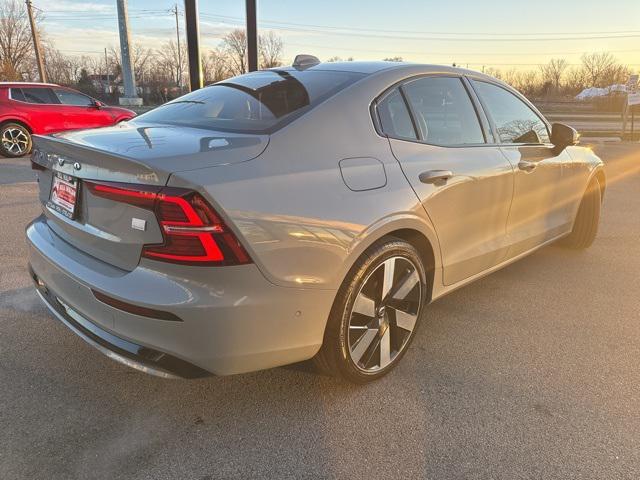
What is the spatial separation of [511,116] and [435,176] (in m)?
1.35

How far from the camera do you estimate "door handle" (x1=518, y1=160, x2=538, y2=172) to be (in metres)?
3.41

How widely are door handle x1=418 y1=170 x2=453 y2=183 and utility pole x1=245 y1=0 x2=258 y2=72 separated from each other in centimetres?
1076

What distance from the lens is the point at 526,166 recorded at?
136 inches

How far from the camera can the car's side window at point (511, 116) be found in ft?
11.1

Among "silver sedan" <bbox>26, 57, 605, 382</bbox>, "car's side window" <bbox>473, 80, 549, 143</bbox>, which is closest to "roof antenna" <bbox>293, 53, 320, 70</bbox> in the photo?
"silver sedan" <bbox>26, 57, 605, 382</bbox>

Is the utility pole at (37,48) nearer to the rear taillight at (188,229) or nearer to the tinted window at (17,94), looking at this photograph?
the tinted window at (17,94)

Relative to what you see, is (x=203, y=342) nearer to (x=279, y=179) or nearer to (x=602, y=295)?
(x=279, y=179)

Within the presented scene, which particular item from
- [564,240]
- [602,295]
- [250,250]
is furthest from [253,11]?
[250,250]

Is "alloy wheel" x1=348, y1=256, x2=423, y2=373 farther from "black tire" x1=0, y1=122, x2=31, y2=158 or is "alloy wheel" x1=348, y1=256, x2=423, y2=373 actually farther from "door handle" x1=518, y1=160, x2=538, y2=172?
"black tire" x1=0, y1=122, x2=31, y2=158

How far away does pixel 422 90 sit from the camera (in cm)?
292

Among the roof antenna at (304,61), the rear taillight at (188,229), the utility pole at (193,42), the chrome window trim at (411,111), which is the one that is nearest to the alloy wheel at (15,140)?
the utility pole at (193,42)

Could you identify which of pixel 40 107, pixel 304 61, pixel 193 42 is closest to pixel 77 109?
pixel 40 107

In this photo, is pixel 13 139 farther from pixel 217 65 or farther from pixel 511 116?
pixel 217 65

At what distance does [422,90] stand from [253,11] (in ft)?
36.6
